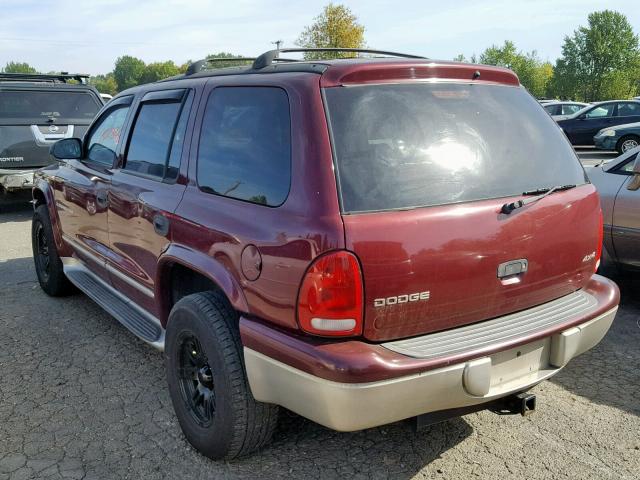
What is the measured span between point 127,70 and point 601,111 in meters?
132

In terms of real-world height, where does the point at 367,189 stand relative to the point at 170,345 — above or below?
above

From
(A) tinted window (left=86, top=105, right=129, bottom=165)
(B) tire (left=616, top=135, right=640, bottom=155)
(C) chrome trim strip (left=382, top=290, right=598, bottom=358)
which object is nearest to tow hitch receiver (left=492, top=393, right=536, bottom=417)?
(C) chrome trim strip (left=382, top=290, right=598, bottom=358)

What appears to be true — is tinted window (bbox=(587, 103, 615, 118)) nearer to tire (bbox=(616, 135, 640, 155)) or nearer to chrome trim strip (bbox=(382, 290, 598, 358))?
tire (bbox=(616, 135, 640, 155))

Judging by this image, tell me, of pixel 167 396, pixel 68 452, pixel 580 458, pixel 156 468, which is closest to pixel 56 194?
pixel 167 396

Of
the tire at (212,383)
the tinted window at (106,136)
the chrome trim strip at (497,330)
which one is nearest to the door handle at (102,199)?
the tinted window at (106,136)

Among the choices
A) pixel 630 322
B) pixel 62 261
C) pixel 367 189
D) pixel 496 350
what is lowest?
pixel 630 322

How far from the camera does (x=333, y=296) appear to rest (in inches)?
88.4

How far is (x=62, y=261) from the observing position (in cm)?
500

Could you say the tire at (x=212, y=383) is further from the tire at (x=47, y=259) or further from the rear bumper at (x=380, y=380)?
the tire at (x=47, y=259)

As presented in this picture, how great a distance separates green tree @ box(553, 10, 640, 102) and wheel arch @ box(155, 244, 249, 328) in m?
56.1

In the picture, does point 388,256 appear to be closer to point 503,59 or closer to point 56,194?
point 56,194

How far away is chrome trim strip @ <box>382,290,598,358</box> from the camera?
2324mm

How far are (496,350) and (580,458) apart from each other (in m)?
0.90

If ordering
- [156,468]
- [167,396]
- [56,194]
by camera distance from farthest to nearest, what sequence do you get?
[56,194], [167,396], [156,468]
